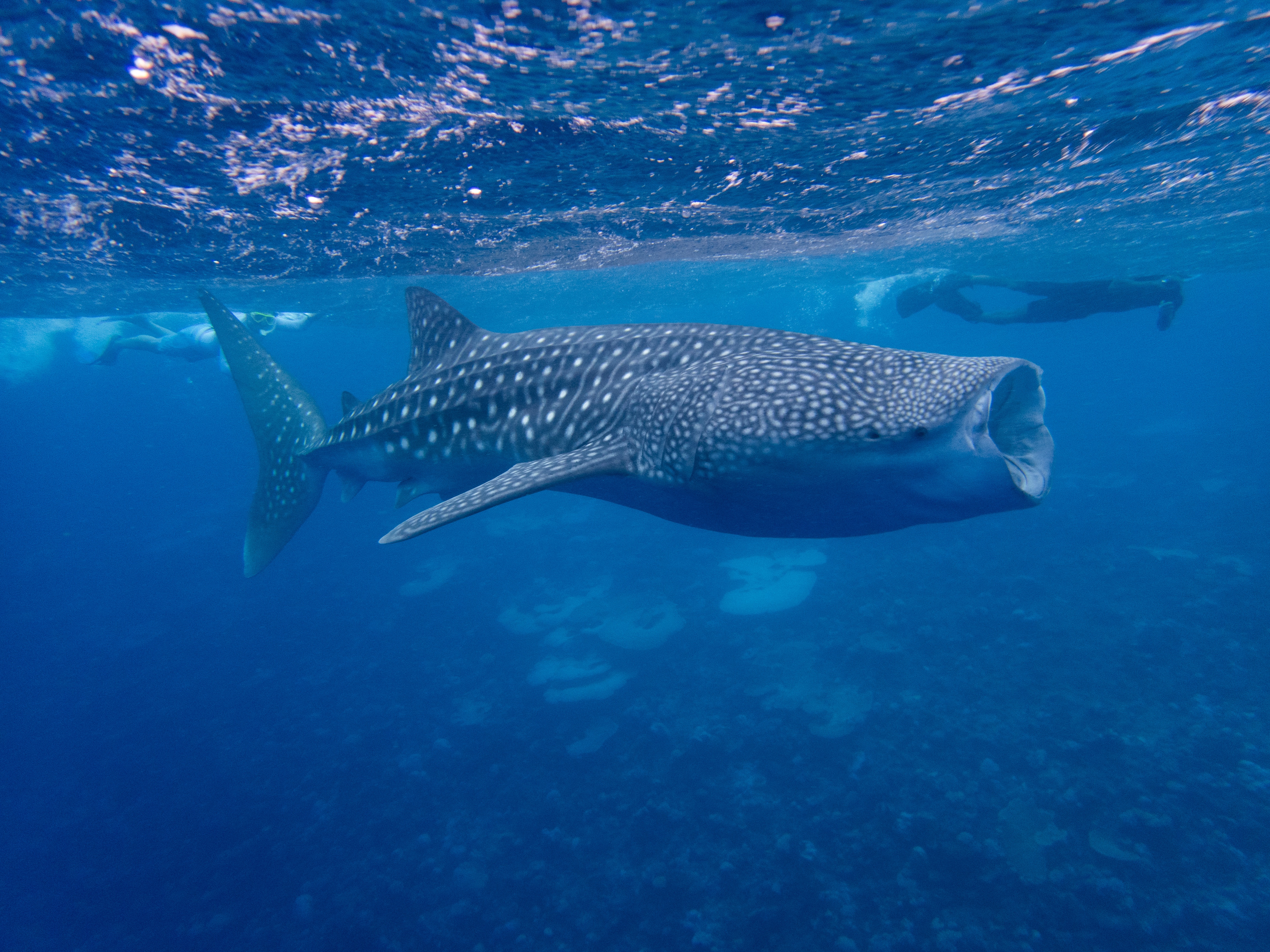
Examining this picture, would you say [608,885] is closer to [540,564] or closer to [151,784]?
[151,784]

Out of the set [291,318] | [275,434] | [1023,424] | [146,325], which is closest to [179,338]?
[146,325]

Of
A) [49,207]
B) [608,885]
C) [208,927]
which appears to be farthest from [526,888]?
[49,207]

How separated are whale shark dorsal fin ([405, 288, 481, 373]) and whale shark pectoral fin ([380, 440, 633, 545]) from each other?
2392mm

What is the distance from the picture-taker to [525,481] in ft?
12.1

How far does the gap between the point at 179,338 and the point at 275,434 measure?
18.3 meters

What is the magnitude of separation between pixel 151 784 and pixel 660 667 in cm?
1074

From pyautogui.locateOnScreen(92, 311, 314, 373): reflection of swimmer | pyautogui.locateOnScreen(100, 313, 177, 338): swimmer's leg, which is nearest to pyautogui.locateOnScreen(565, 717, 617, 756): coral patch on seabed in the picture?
pyautogui.locateOnScreen(92, 311, 314, 373): reflection of swimmer

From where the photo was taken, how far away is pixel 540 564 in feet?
70.3

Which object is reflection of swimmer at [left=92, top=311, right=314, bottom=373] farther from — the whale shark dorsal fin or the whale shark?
the whale shark

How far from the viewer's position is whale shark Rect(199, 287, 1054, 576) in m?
2.88

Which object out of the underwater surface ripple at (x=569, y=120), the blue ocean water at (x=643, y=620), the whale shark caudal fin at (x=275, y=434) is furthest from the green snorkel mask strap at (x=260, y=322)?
the whale shark caudal fin at (x=275, y=434)

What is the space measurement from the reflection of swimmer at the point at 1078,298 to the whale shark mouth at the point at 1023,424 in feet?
45.5

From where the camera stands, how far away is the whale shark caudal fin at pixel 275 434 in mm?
6867

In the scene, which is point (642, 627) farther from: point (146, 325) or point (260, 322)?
point (146, 325)
